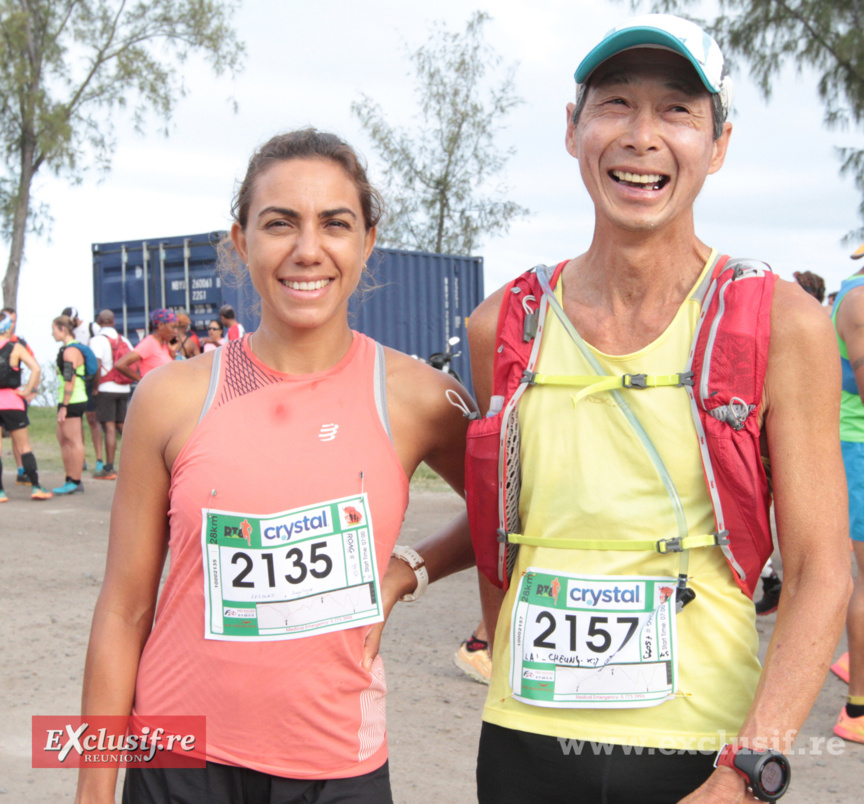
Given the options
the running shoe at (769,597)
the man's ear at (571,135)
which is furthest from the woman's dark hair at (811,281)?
the man's ear at (571,135)

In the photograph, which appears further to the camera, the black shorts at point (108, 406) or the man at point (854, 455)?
the black shorts at point (108, 406)

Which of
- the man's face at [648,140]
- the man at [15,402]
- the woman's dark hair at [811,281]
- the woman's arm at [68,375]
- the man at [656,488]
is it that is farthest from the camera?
the woman's arm at [68,375]

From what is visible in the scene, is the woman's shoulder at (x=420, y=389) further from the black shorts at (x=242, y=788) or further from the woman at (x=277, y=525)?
the black shorts at (x=242, y=788)

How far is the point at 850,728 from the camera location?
13.6ft

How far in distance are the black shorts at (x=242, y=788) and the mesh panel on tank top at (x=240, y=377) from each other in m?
0.73

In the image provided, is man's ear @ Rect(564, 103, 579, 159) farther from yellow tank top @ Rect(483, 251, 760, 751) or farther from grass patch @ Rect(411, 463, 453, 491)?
grass patch @ Rect(411, 463, 453, 491)

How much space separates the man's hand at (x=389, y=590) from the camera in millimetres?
1951

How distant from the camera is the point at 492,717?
1.86m

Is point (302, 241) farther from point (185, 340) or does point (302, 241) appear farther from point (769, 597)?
point (185, 340)

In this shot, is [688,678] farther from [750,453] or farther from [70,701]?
[70,701]

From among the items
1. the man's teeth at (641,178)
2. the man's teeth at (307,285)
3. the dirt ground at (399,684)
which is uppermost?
the man's teeth at (641,178)

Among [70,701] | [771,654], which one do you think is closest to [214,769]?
[771,654]

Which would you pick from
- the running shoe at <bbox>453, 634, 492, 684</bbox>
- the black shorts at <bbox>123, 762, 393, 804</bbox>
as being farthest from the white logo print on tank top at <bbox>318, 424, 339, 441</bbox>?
the running shoe at <bbox>453, 634, 492, 684</bbox>

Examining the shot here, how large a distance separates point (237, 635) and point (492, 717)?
0.53 m
